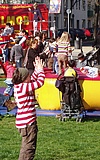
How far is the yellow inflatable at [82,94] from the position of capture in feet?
41.0

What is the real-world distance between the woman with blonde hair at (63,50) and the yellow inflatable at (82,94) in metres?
2.89

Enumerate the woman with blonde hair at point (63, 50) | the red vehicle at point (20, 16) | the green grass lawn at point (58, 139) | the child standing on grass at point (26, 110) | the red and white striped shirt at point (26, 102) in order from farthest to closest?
the red vehicle at point (20, 16) → the woman with blonde hair at point (63, 50) → the green grass lawn at point (58, 139) → the red and white striped shirt at point (26, 102) → the child standing on grass at point (26, 110)

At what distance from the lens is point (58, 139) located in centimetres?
993

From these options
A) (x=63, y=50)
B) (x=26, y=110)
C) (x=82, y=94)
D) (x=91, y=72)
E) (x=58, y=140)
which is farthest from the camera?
(x=63, y=50)

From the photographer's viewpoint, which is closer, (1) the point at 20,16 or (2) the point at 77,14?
(1) the point at 20,16

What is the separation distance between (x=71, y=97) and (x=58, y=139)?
2.08m

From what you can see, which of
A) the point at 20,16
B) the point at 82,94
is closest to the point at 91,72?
the point at 82,94

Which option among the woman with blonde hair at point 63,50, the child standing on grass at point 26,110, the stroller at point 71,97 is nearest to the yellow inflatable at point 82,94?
the stroller at point 71,97

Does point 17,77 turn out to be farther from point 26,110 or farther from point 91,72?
point 91,72

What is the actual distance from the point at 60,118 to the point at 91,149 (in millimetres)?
2925

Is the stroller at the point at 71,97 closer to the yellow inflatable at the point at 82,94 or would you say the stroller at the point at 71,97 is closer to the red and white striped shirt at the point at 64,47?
the yellow inflatable at the point at 82,94

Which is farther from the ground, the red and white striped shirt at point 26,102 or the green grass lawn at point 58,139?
the red and white striped shirt at point 26,102

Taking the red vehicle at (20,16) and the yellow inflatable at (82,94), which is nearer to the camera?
the yellow inflatable at (82,94)

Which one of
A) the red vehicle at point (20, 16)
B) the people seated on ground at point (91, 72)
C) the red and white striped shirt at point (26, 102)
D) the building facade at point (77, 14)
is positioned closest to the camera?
the red and white striped shirt at point (26, 102)
